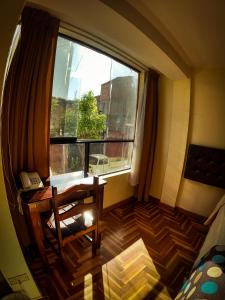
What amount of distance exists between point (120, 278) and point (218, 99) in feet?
8.35

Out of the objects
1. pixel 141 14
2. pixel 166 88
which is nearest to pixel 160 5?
pixel 141 14

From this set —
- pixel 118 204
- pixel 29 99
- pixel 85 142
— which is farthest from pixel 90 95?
pixel 118 204

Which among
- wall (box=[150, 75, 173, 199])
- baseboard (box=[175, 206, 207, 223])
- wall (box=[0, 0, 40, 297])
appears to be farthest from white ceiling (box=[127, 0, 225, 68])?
baseboard (box=[175, 206, 207, 223])

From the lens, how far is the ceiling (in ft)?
3.84

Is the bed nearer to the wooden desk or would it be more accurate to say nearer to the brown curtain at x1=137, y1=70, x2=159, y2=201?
the brown curtain at x1=137, y1=70, x2=159, y2=201

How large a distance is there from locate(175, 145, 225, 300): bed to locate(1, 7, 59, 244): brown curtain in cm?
151

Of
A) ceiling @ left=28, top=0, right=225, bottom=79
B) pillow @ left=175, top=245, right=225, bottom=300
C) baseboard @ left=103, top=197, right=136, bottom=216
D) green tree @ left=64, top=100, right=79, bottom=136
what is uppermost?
ceiling @ left=28, top=0, right=225, bottom=79

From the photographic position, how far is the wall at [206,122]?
93.4 inches

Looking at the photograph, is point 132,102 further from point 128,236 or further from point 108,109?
point 128,236

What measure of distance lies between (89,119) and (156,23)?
125cm

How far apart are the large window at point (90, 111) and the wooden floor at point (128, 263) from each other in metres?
0.92

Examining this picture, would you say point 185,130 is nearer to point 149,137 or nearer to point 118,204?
point 149,137

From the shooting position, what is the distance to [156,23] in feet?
4.73

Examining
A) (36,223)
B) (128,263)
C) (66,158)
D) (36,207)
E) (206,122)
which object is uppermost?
(206,122)
